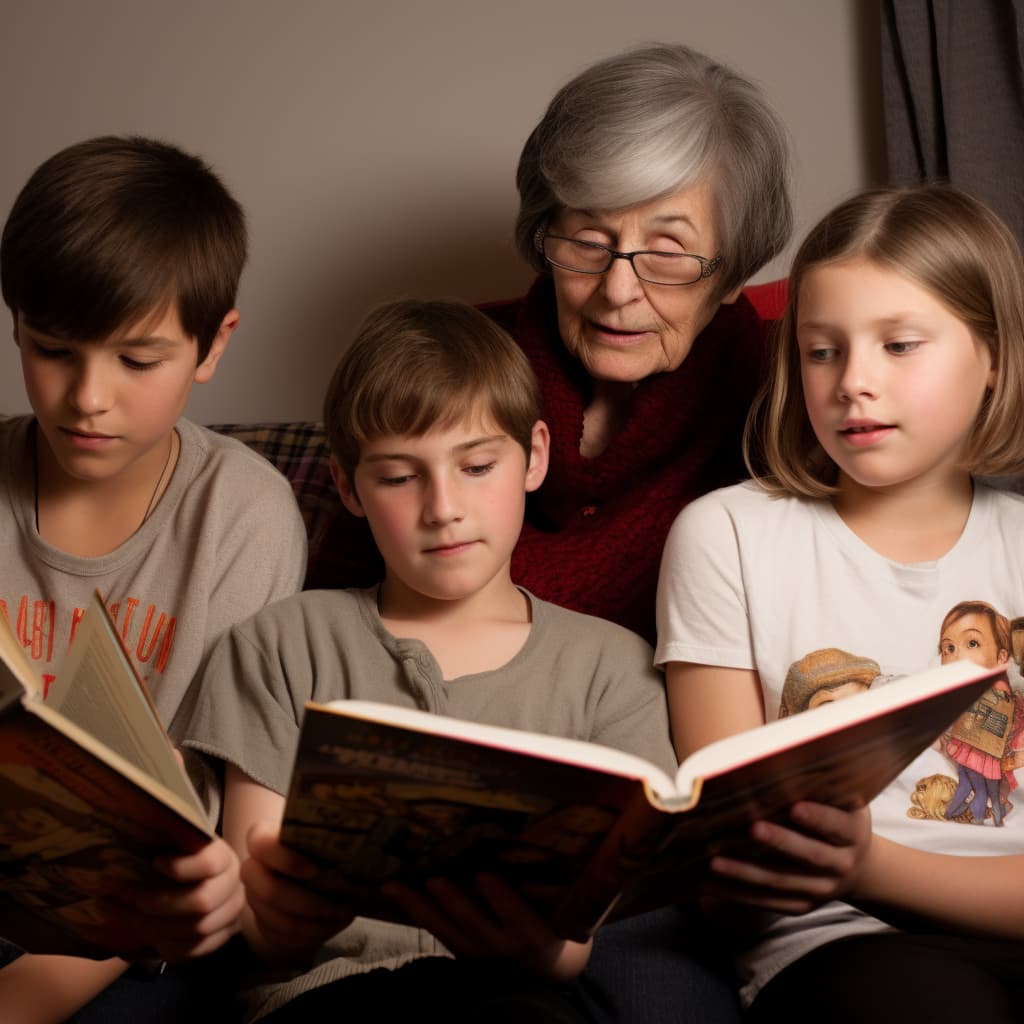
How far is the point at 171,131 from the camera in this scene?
227 centimetres

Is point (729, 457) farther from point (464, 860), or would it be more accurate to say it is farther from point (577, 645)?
point (464, 860)

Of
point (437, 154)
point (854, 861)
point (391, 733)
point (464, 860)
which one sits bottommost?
point (854, 861)

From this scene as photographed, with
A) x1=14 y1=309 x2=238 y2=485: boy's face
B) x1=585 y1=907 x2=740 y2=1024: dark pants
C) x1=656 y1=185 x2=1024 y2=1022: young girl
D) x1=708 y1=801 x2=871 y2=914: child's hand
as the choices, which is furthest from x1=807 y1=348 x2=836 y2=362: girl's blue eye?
x1=14 y1=309 x2=238 y2=485: boy's face

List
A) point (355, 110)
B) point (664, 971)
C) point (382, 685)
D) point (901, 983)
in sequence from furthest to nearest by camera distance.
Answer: point (355, 110)
point (382, 685)
point (664, 971)
point (901, 983)

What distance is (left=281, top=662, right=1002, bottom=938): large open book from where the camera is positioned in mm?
732

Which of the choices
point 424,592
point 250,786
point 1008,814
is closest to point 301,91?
point 424,592

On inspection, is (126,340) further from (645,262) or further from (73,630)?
(645,262)

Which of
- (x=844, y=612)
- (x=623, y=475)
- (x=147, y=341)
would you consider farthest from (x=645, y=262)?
(x=147, y=341)

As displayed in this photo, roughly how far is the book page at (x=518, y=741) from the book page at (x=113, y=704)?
0.17 metres

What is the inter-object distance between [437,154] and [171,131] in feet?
1.76

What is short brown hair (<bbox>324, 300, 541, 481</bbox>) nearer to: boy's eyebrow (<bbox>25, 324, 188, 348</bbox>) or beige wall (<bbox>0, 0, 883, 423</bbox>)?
boy's eyebrow (<bbox>25, 324, 188, 348</bbox>)

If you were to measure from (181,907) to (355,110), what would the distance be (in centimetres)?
170

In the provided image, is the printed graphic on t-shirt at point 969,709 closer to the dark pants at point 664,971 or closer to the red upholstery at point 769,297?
the dark pants at point 664,971

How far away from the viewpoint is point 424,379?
128 centimetres
